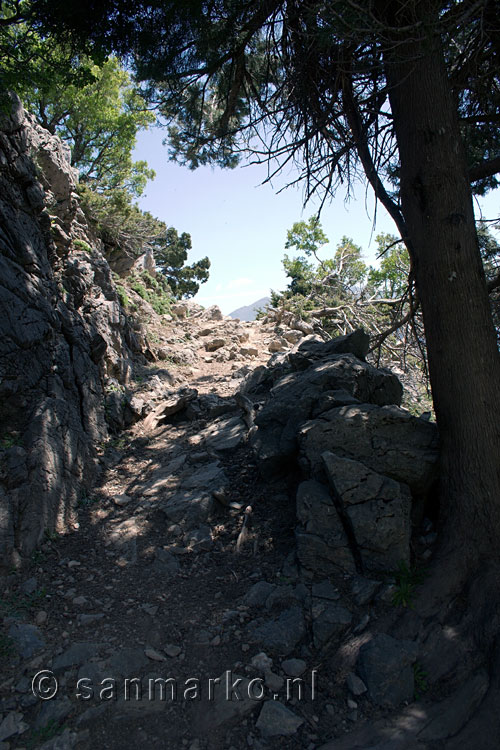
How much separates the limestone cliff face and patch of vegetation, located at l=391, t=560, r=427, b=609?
Result: 10.4ft

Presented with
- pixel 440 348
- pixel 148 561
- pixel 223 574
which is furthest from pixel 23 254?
pixel 440 348

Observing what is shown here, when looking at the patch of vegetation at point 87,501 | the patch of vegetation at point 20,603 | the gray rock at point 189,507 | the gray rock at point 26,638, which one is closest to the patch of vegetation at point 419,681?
the gray rock at point 189,507

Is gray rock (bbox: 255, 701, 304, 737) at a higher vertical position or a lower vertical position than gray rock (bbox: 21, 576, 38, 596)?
lower

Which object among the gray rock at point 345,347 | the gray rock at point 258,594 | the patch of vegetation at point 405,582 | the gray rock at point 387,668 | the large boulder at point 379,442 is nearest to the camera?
the gray rock at point 387,668

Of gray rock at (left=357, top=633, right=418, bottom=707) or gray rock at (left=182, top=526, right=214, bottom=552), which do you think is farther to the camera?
gray rock at (left=182, top=526, right=214, bottom=552)

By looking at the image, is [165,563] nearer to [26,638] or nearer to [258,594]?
[258,594]

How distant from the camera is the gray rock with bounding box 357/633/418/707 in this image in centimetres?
288

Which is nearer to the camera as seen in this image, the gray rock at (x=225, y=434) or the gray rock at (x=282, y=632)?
the gray rock at (x=282, y=632)

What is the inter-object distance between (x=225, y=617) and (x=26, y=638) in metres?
1.47

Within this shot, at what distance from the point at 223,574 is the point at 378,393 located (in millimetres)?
2888

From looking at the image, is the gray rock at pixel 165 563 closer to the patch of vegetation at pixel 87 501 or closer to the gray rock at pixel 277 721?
the patch of vegetation at pixel 87 501

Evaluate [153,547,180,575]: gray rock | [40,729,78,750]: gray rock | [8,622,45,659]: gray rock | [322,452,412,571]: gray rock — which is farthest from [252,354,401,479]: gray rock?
[40,729,78,750]: gray rock

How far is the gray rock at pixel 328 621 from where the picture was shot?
3.26m

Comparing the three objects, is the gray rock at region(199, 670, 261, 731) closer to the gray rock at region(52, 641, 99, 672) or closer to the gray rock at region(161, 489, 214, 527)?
the gray rock at region(52, 641, 99, 672)
